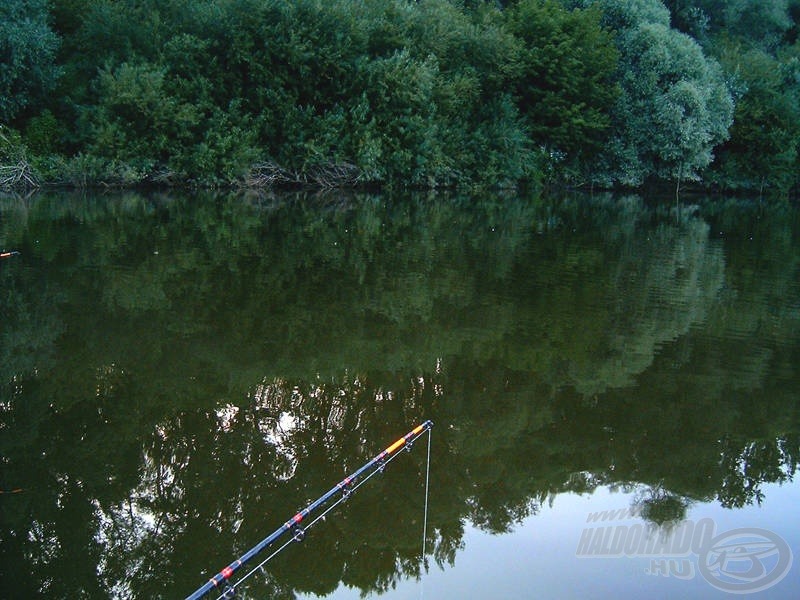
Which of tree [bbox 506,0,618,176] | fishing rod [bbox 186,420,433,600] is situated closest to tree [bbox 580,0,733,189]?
tree [bbox 506,0,618,176]

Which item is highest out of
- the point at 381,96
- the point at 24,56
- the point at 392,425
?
the point at 24,56

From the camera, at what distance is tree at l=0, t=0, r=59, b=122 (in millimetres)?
27281

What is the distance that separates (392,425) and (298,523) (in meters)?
2.01

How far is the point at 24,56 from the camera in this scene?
90.9ft

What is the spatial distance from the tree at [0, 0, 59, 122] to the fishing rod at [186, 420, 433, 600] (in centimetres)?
2577

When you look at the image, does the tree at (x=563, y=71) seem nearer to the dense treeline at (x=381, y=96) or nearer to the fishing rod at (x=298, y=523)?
the dense treeline at (x=381, y=96)

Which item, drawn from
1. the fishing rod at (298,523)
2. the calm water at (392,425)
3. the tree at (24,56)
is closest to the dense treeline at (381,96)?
the tree at (24,56)

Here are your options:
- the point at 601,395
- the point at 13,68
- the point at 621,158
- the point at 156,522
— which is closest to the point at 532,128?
the point at 621,158

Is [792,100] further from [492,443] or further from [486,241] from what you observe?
[492,443]

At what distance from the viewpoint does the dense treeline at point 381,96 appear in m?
29.2

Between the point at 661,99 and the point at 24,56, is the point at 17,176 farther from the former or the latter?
the point at 661,99

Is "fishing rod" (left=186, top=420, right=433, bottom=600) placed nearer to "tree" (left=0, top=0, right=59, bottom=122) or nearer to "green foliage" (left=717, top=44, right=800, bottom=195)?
"tree" (left=0, top=0, right=59, bottom=122)

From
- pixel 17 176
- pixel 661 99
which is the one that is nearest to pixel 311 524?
pixel 17 176

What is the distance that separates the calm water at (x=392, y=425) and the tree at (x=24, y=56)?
15911 millimetres
